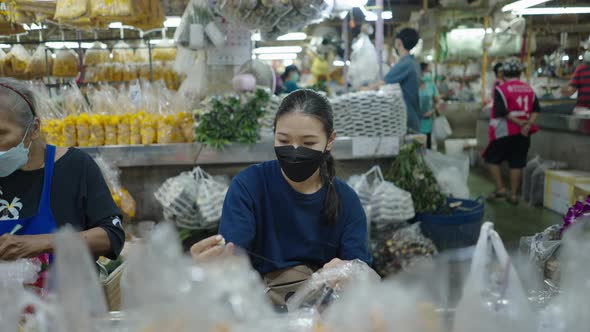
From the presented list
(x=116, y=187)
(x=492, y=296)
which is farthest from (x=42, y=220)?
(x=116, y=187)

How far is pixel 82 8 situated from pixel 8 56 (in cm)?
307

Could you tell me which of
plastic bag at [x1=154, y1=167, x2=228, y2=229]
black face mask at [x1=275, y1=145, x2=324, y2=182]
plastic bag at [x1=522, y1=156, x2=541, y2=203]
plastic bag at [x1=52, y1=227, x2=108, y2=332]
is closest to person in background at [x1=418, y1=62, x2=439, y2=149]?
plastic bag at [x1=522, y1=156, x2=541, y2=203]

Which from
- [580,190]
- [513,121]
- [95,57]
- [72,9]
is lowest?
[580,190]

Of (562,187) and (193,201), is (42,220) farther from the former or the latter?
(562,187)

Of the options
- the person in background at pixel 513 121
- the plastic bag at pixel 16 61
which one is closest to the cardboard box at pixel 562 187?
the person in background at pixel 513 121

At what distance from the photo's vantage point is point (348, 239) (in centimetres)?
196

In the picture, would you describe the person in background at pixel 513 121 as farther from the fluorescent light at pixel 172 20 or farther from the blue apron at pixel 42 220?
the blue apron at pixel 42 220

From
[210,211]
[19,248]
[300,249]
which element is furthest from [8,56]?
[300,249]

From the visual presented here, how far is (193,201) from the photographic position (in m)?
3.89

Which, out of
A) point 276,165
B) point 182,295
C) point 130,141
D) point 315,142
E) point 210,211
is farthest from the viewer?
point 130,141

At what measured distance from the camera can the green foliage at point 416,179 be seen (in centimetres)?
411

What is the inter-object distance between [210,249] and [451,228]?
121 inches

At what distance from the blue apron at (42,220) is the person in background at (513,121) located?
5.89 metres

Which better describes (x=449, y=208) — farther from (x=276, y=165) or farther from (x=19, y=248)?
(x=19, y=248)
